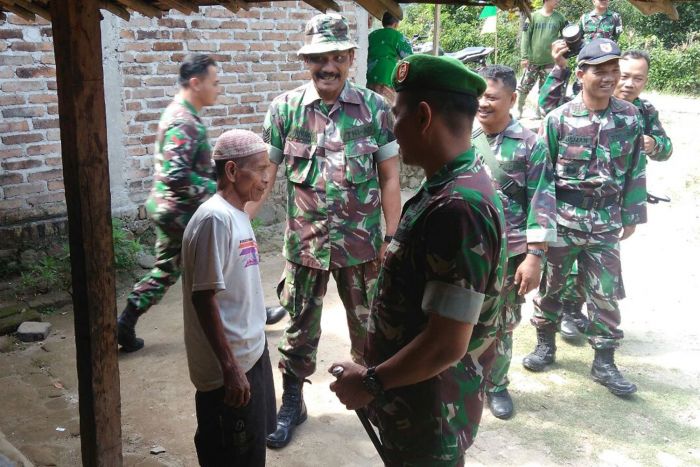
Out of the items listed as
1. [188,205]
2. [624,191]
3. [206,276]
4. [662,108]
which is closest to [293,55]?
[188,205]

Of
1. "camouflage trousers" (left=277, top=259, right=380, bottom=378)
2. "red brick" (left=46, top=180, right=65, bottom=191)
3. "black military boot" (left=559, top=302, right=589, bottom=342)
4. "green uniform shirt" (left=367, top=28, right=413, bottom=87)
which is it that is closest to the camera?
"camouflage trousers" (left=277, top=259, right=380, bottom=378)

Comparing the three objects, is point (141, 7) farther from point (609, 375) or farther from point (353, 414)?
point (609, 375)

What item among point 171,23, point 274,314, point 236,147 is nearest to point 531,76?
point 171,23

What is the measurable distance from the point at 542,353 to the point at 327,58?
251 cm

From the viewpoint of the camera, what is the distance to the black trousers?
2533 mm

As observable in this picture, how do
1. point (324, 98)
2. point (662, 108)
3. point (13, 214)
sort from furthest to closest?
1. point (662, 108)
2. point (13, 214)
3. point (324, 98)

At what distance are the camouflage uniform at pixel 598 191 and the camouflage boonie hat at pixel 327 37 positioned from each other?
5.45 ft

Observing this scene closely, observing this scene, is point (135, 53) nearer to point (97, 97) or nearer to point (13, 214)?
point (13, 214)

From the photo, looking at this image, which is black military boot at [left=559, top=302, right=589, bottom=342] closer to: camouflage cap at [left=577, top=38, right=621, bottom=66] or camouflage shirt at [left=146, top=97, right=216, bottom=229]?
camouflage cap at [left=577, top=38, right=621, bottom=66]

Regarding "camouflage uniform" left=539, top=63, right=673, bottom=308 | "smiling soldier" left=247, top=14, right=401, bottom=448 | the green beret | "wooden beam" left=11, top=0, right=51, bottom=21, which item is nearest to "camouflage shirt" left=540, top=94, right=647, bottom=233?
"camouflage uniform" left=539, top=63, right=673, bottom=308

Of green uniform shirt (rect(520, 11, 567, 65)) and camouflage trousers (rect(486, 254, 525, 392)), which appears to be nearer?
camouflage trousers (rect(486, 254, 525, 392))

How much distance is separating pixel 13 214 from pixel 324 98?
10.9ft

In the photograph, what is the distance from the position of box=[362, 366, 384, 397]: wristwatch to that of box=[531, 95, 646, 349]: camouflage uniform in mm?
2702

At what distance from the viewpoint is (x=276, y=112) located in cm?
363
